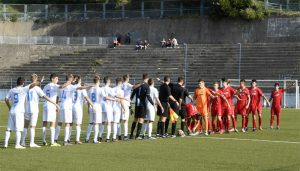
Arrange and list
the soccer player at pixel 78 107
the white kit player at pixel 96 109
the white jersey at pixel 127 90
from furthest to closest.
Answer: the white jersey at pixel 127 90, the white kit player at pixel 96 109, the soccer player at pixel 78 107

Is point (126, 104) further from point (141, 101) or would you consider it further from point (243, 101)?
point (243, 101)

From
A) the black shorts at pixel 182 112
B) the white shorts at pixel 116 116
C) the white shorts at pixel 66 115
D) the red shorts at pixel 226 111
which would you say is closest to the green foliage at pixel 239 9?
the red shorts at pixel 226 111

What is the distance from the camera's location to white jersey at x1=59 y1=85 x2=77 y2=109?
2328 cm

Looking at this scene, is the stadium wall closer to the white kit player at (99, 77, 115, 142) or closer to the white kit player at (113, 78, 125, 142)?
the white kit player at (113, 78, 125, 142)

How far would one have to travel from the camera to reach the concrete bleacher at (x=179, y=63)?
6200 centimetres

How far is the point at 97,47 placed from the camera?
71188 mm

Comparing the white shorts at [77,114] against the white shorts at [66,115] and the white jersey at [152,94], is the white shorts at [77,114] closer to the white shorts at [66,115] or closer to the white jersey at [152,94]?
the white shorts at [66,115]

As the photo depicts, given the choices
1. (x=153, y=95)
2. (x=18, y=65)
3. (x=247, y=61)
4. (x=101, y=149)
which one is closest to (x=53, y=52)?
(x=18, y=65)

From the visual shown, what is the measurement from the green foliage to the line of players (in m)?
39.0

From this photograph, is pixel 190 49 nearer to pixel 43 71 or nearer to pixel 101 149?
pixel 43 71

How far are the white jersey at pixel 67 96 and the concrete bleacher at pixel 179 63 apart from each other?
38.3m

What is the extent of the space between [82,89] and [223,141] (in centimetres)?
479

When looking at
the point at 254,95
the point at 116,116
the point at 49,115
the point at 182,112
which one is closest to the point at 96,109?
the point at 116,116

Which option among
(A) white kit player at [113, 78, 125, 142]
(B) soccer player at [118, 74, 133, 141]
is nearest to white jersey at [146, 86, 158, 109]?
(B) soccer player at [118, 74, 133, 141]
